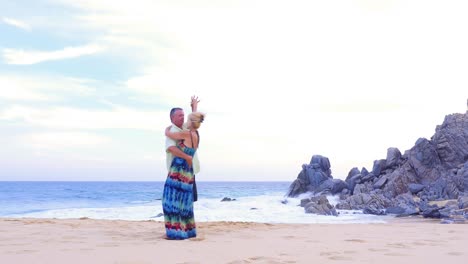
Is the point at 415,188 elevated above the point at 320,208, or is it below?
above

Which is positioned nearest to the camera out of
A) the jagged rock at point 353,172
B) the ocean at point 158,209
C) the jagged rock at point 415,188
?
the ocean at point 158,209

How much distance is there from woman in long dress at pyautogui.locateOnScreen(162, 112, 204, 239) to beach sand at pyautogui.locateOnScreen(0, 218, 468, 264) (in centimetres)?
30

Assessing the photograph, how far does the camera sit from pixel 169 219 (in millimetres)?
7316

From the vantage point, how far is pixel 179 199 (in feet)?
24.3

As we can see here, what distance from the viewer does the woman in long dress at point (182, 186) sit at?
24.0 feet

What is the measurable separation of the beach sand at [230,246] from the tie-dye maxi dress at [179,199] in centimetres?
28

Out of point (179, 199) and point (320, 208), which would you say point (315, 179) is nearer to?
point (320, 208)

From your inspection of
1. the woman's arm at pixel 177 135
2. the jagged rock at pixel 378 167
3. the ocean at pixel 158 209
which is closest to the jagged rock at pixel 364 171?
the jagged rock at pixel 378 167

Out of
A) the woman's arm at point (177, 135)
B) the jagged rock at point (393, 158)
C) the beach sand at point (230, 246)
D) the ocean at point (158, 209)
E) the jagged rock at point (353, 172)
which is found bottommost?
the ocean at point (158, 209)

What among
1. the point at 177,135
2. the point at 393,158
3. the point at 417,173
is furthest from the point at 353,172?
the point at 177,135

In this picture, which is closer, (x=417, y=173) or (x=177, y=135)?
(x=177, y=135)

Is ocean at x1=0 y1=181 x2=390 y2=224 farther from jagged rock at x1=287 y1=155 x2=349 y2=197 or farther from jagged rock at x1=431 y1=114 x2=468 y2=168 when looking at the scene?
jagged rock at x1=431 y1=114 x2=468 y2=168

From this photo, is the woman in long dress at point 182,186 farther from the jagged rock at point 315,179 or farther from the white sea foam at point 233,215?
the jagged rock at point 315,179

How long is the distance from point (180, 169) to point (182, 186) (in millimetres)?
276
